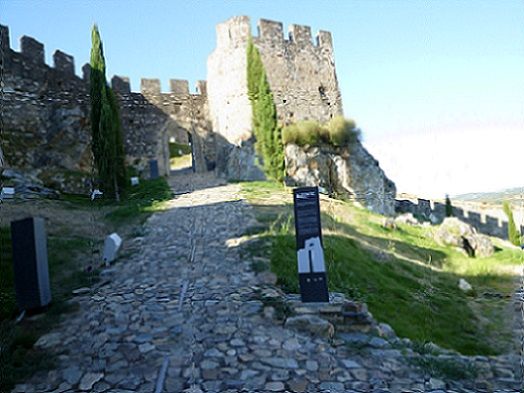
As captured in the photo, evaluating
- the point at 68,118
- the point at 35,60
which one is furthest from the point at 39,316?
the point at 35,60

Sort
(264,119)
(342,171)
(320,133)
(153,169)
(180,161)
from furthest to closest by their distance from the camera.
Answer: (180,161)
(153,169)
(342,171)
(320,133)
(264,119)

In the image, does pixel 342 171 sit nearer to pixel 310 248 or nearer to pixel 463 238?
pixel 463 238

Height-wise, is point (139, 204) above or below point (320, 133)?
below

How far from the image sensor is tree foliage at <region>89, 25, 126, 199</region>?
9.59m

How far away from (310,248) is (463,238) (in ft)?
17.2

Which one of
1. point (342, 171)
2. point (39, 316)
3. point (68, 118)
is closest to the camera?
point (39, 316)

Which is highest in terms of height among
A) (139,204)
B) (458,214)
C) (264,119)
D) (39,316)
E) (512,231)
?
(264,119)

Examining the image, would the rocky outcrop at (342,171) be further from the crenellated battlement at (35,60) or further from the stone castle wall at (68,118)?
the crenellated battlement at (35,60)

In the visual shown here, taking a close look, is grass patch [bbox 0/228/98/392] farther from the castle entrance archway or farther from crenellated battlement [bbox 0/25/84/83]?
the castle entrance archway

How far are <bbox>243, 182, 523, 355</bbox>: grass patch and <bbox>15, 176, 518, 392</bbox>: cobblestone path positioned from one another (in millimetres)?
756

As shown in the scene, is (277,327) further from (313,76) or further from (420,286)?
(313,76)

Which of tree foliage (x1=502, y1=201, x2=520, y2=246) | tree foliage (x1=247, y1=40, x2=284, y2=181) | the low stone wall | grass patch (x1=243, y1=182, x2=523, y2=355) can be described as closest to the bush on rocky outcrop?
tree foliage (x1=247, y1=40, x2=284, y2=181)

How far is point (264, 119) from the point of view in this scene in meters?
13.3

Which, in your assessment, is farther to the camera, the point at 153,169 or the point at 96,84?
the point at 153,169
